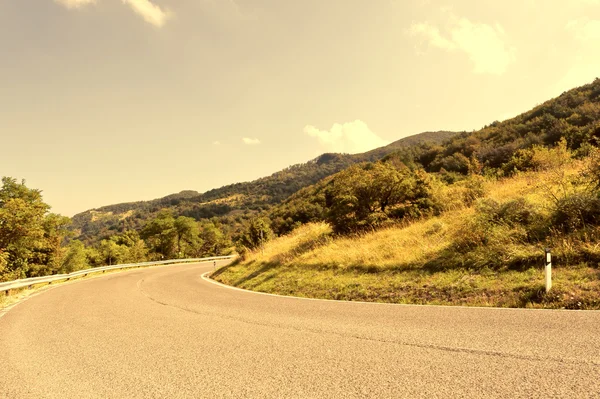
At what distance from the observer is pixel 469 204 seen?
14.6 m

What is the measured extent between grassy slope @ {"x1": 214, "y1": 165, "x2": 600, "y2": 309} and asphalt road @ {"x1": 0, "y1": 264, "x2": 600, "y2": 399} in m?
1.09

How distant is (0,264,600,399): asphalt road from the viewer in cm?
333

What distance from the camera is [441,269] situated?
9.26 meters

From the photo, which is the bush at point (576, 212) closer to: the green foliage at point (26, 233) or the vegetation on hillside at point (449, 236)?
the vegetation on hillside at point (449, 236)

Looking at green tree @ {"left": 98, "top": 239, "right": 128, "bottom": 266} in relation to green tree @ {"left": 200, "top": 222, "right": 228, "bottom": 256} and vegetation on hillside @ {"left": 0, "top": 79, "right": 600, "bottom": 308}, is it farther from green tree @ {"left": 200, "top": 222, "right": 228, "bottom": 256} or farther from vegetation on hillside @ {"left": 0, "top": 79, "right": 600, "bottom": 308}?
vegetation on hillside @ {"left": 0, "top": 79, "right": 600, "bottom": 308}

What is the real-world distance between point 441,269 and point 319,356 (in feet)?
20.5

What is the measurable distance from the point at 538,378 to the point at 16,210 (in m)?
34.6

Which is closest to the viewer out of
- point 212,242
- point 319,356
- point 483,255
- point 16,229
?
point 319,356

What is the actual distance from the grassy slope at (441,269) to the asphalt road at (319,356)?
3.57 feet

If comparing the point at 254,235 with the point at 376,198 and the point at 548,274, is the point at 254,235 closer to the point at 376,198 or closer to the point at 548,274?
the point at 376,198

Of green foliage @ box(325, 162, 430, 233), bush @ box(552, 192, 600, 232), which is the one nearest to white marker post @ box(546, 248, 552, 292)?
bush @ box(552, 192, 600, 232)

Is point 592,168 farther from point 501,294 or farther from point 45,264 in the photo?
point 45,264

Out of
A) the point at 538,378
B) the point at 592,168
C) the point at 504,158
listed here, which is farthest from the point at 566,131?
the point at 538,378

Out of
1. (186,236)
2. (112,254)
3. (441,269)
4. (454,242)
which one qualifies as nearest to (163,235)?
(186,236)
